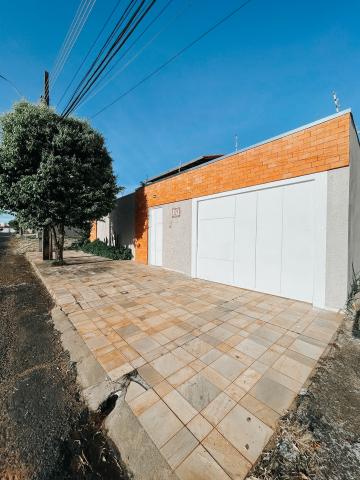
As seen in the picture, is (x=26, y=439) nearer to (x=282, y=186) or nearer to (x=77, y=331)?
A: (x=77, y=331)

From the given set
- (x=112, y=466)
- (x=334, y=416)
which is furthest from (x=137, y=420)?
(x=334, y=416)

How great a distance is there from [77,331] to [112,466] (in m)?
2.11

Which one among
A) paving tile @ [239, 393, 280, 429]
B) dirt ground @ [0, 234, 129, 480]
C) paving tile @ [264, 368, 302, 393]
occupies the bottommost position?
dirt ground @ [0, 234, 129, 480]

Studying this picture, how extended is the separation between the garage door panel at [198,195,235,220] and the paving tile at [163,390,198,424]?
463 cm

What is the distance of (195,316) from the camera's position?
3740 millimetres

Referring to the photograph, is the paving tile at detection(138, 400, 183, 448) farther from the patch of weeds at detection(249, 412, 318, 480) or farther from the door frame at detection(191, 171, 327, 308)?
the door frame at detection(191, 171, 327, 308)

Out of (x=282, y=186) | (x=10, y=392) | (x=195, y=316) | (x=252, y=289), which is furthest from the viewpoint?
(x=252, y=289)

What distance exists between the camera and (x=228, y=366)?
2.40 m

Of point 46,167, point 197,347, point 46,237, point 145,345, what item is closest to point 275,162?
point 197,347

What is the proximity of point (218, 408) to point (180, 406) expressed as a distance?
1.13ft

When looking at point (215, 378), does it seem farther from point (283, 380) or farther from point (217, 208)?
point (217, 208)

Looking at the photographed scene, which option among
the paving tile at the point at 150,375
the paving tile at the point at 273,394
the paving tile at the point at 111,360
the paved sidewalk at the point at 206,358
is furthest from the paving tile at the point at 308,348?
the paving tile at the point at 111,360

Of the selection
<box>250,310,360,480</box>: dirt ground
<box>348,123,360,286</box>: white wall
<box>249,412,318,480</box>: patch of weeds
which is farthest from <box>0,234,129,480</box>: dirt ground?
<box>348,123,360,286</box>: white wall

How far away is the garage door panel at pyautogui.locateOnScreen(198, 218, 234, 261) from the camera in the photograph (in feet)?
19.0
